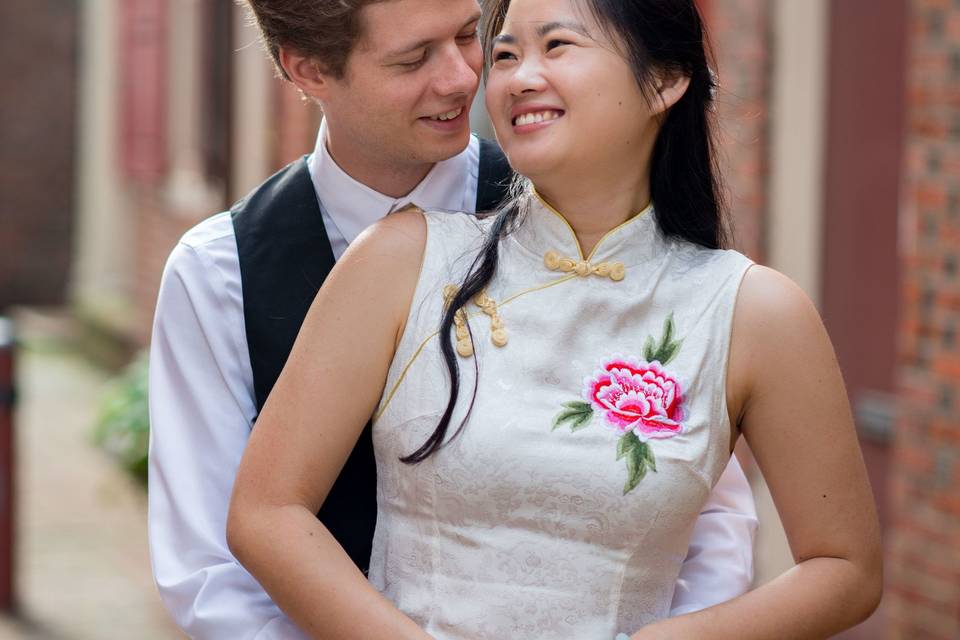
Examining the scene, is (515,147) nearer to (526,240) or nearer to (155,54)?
(526,240)

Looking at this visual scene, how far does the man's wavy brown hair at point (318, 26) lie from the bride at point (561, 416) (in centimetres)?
33

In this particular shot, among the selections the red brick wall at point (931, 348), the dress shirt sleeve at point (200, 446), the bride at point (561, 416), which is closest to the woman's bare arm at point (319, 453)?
the bride at point (561, 416)

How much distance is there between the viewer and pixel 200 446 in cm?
229

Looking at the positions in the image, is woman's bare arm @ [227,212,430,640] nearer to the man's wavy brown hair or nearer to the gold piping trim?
the gold piping trim

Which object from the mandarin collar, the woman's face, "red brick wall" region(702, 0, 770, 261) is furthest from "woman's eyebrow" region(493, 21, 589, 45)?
"red brick wall" region(702, 0, 770, 261)

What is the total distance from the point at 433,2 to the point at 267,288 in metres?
0.48

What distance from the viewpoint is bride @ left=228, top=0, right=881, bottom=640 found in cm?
200

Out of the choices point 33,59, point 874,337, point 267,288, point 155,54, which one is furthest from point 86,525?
point 33,59

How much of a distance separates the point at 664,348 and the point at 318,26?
30.1 inches

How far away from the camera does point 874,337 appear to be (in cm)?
519

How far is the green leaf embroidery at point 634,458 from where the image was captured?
1977 mm

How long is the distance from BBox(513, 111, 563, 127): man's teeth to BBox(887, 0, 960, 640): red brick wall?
245cm

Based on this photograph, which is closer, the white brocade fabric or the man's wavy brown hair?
the white brocade fabric

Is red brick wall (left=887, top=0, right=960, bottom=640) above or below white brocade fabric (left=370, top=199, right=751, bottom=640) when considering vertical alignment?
below
